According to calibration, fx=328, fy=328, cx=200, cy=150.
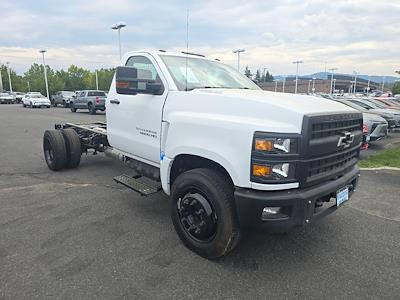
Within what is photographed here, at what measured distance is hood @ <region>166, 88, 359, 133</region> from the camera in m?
2.78

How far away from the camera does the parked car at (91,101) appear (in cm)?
2484

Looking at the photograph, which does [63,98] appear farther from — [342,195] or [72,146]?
[342,195]

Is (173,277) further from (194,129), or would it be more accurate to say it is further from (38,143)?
(38,143)

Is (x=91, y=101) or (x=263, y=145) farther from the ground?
(x=263, y=145)

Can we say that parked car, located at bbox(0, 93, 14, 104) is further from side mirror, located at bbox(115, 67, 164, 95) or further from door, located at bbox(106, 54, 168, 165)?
side mirror, located at bbox(115, 67, 164, 95)

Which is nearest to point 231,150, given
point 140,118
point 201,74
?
point 201,74

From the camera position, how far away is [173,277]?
304 cm

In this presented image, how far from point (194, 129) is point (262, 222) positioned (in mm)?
1124

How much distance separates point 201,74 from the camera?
4.18 meters

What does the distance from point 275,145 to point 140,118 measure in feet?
7.01

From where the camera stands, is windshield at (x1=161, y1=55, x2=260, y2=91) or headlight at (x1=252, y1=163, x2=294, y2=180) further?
windshield at (x1=161, y1=55, x2=260, y2=91)

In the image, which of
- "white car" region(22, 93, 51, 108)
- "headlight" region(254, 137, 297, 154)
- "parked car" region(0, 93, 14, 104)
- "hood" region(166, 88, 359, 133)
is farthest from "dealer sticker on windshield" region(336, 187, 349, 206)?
"parked car" region(0, 93, 14, 104)

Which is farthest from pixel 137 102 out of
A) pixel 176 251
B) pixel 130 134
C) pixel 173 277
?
pixel 173 277

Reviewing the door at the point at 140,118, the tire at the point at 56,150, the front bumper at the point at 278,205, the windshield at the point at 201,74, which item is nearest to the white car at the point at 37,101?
the tire at the point at 56,150
